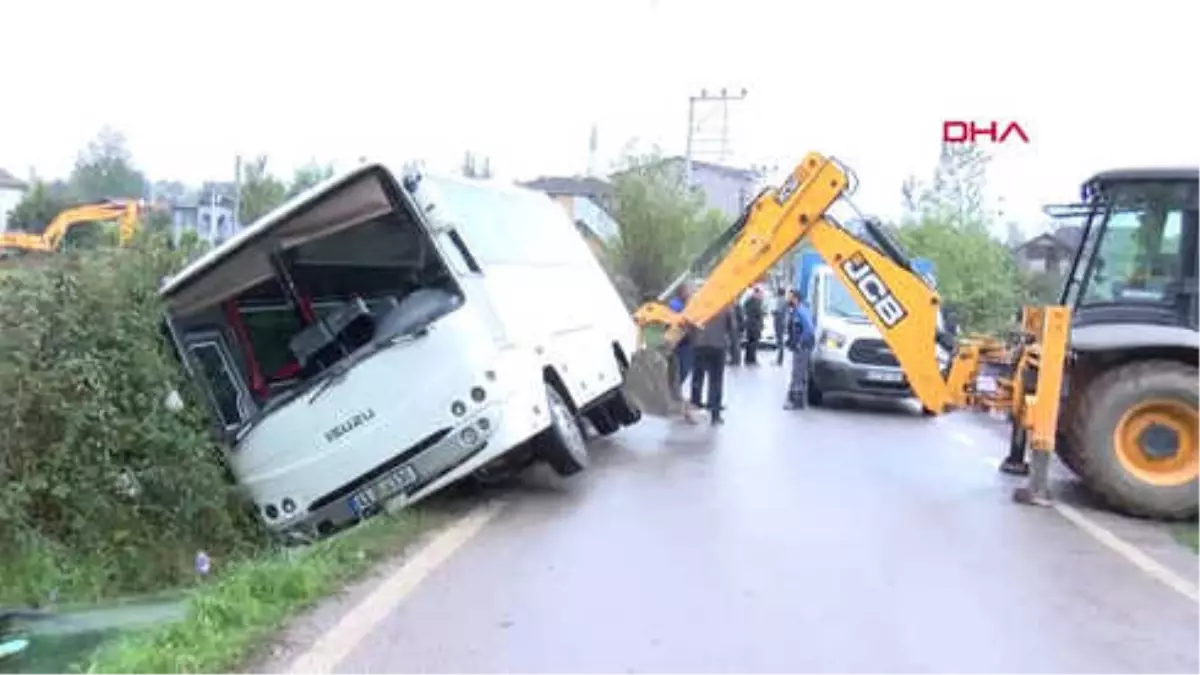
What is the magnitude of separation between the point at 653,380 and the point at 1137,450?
6.67 meters

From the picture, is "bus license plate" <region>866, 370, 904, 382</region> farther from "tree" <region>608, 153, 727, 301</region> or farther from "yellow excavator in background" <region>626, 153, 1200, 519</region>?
"tree" <region>608, 153, 727, 301</region>

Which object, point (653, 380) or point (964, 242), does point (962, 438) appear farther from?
point (964, 242)

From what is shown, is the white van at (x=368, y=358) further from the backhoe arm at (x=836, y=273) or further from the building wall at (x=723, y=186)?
the building wall at (x=723, y=186)

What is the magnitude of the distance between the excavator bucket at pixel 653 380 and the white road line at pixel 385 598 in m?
6.26

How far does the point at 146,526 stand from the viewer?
9438mm

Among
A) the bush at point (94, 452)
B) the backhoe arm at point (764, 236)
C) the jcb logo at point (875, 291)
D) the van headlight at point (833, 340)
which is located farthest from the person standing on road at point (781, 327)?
the bush at point (94, 452)

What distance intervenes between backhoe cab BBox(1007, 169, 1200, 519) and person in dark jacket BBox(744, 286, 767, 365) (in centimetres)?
1810

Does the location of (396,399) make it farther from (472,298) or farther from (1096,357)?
(1096,357)

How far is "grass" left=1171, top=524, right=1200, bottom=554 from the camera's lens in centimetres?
988

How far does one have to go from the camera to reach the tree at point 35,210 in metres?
60.3

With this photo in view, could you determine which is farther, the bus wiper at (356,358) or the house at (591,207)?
the house at (591,207)

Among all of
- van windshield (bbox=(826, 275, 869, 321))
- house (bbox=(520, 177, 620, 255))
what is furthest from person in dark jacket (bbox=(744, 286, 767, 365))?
van windshield (bbox=(826, 275, 869, 321))

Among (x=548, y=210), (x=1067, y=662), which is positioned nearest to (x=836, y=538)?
(x=1067, y=662)

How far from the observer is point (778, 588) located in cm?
782
